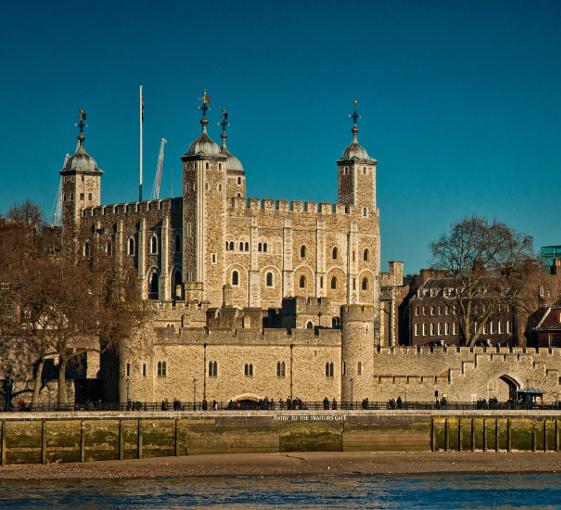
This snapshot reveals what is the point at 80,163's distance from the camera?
134 metres

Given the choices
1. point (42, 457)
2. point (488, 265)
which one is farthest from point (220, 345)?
point (488, 265)

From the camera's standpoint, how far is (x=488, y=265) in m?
113

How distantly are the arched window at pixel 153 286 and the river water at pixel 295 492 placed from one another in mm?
52636

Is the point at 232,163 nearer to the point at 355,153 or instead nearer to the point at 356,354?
the point at 355,153

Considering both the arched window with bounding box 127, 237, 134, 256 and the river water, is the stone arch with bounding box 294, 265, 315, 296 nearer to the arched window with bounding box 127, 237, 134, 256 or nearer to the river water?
the arched window with bounding box 127, 237, 134, 256

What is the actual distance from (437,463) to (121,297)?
21.2 meters

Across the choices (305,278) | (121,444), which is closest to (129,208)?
(305,278)

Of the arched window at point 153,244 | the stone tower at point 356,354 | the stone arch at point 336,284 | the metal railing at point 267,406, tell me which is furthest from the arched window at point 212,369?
the stone arch at point 336,284

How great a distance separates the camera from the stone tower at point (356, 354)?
94438 millimetres

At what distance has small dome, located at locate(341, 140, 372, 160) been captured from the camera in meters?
135

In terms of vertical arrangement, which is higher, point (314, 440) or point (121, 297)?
point (121, 297)

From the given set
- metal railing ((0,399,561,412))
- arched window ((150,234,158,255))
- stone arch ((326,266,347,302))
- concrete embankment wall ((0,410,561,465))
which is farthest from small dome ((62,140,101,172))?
concrete embankment wall ((0,410,561,465))

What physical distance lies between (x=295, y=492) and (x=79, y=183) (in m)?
66.2

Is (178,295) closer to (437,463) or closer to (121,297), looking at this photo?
(121,297)
